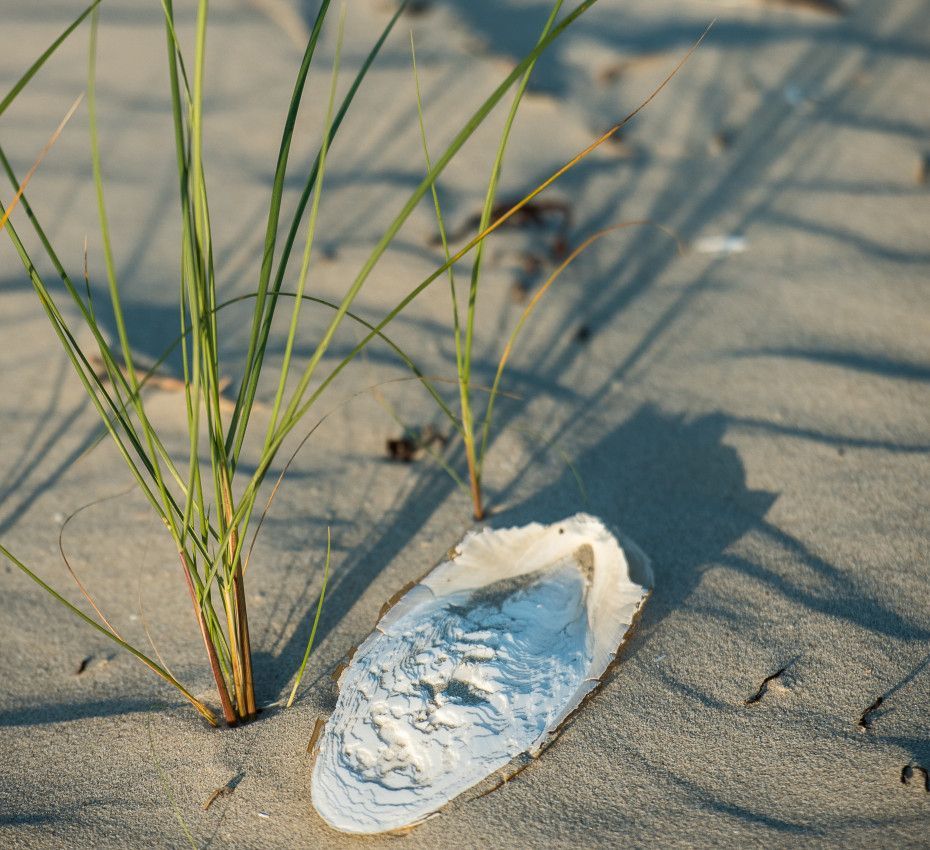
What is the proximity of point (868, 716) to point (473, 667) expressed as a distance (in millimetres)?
601

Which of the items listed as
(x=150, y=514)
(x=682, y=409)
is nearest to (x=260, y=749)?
(x=150, y=514)

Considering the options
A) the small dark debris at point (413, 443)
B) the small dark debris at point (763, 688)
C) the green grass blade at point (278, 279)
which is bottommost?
the small dark debris at point (413, 443)

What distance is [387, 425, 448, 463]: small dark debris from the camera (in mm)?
2012

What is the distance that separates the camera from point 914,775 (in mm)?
1346

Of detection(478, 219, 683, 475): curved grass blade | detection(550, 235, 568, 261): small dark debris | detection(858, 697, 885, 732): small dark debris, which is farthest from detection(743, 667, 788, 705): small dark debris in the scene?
detection(550, 235, 568, 261): small dark debris

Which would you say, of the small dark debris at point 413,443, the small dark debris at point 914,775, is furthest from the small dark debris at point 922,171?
the small dark debris at point 914,775

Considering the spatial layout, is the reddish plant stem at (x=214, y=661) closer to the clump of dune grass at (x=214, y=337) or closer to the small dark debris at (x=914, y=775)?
the clump of dune grass at (x=214, y=337)

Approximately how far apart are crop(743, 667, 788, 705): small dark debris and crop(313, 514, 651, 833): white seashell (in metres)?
0.22

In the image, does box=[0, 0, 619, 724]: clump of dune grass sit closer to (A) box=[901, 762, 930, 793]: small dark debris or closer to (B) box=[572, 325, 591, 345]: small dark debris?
(B) box=[572, 325, 591, 345]: small dark debris

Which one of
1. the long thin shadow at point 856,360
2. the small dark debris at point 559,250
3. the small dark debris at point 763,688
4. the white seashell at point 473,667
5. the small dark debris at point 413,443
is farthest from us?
the small dark debris at point 559,250

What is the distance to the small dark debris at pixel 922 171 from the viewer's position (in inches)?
110

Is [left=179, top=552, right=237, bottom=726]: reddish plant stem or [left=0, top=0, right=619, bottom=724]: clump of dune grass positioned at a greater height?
[left=0, top=0, right=619, bottom=724]: clump of dune grass

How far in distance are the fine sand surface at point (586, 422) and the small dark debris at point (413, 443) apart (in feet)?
0.10

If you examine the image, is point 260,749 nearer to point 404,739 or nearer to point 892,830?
point 404,739
